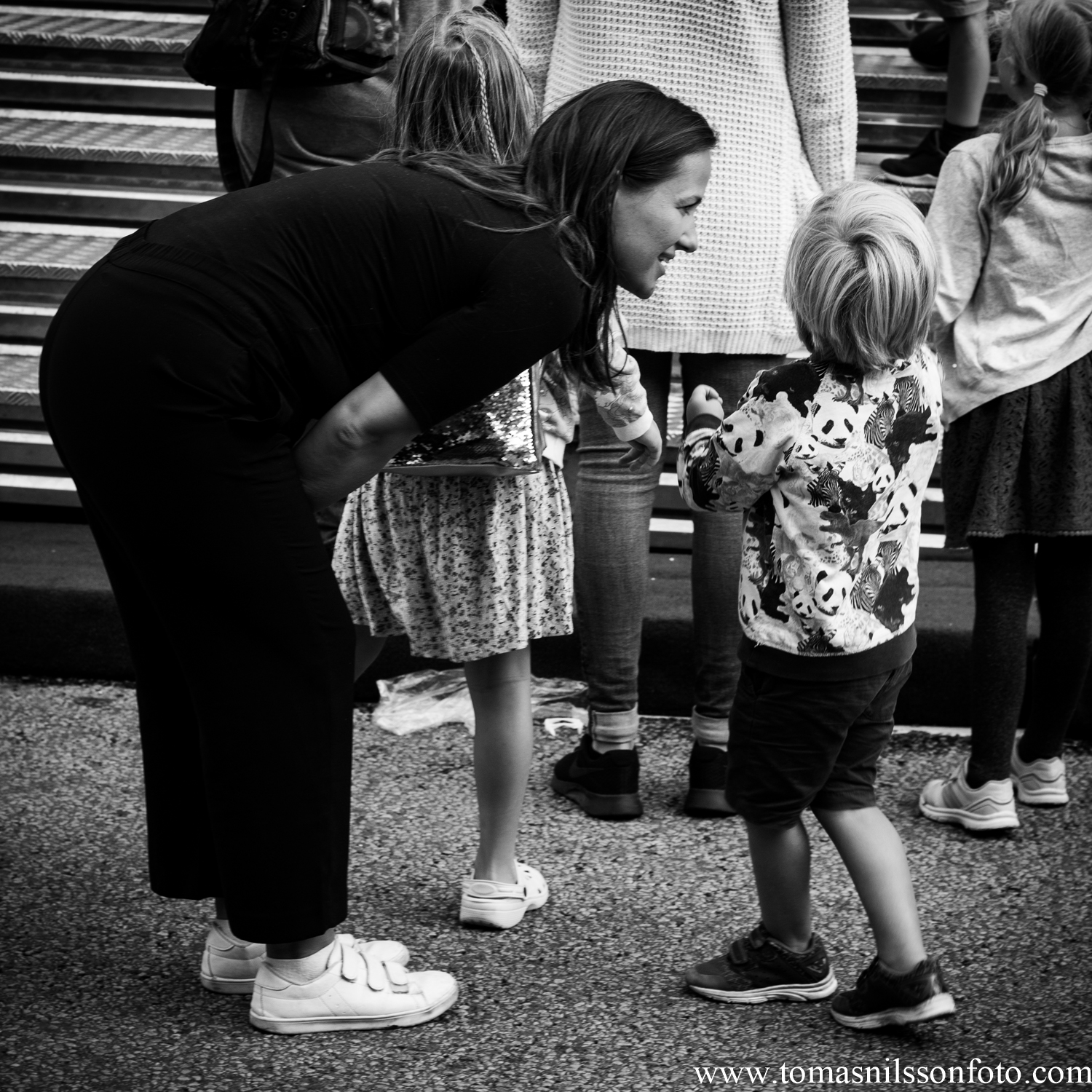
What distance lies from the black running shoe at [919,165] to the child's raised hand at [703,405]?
253cm

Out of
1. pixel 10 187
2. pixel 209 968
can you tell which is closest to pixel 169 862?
pixel 209 968

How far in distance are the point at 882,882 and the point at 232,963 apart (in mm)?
1104

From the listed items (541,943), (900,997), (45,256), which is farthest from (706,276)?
(45,256)

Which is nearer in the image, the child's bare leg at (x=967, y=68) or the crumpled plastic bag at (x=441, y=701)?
the crumpled plastic bag at (x=441, y=701)

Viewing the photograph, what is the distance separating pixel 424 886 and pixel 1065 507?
1.56 meters

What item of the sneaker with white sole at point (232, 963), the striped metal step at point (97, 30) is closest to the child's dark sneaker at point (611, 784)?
the sneaker with white sole at point (232, 963)

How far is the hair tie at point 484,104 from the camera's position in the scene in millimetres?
2334

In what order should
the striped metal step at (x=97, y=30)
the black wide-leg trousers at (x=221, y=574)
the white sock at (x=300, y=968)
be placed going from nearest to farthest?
the black wide-leg trousers at (x=221, y=574)
the white sock at (x=300, y=968)
the striped metal step at (x=97, y=30)

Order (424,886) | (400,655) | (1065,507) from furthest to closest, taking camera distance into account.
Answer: (400,655)
(1065,507)
(424,886)

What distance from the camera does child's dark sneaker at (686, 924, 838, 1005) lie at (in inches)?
95.8

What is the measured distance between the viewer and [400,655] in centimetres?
372

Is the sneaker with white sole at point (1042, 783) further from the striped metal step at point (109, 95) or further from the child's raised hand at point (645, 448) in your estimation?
the striped metal step at point (109, 95)

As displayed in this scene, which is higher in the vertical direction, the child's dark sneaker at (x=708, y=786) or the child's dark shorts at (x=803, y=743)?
the child's dark shorts at (x=803, y=743)

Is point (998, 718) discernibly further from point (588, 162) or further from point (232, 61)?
point (232, 61)
